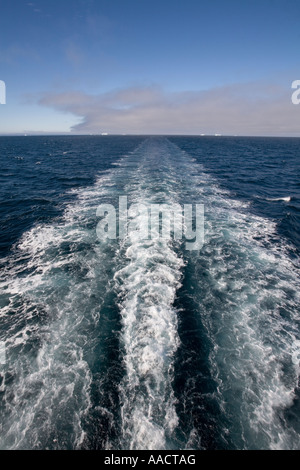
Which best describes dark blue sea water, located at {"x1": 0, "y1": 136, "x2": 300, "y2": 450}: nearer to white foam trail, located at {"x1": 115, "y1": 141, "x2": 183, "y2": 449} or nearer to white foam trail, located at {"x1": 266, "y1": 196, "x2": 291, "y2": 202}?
white foam trail, located at {"x1": 115, "y1": 141, "x2": 183, "y2": 449}

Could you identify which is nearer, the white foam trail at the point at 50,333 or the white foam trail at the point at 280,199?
the white foam trail at the point at 50,333

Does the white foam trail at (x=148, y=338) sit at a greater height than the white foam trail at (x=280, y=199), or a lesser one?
lesser

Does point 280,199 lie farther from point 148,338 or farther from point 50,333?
point 50,333

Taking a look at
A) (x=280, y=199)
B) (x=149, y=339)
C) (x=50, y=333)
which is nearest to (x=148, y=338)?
(x=149, y=339)

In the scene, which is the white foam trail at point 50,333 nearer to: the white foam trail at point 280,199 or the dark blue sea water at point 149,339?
the dark blue sea water at point 149,339

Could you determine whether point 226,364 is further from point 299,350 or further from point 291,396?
point 299,350

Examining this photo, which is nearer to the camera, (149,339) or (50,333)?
(149,339)

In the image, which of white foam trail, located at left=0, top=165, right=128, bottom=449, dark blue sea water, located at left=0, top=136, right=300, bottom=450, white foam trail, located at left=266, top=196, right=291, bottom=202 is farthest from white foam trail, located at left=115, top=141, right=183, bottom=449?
white foam trail, located at left=266, top=196, right=291, bottom=202

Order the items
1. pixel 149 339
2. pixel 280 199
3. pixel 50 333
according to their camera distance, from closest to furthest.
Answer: pixel 149 339, pixel 50 333, pixel 280 199

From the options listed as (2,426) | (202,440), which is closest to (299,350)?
(202,440)

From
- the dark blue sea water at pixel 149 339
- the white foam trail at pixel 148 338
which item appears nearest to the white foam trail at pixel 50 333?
the dark blue sea water at pixel 149 339
